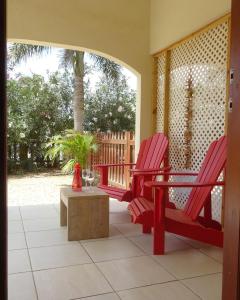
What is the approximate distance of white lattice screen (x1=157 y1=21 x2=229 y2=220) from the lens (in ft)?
11.7

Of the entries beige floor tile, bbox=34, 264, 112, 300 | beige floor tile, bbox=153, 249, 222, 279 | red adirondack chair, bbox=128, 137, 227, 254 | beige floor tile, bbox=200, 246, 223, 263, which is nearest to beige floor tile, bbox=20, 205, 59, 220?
red adirondack chair, bbox=128, 137, 227, 254

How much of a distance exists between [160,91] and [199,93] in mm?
1050

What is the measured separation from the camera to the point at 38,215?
4.02 metres

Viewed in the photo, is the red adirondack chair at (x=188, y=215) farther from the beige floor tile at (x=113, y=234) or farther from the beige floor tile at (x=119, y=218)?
the beige floor tile at (x=119, y=218)

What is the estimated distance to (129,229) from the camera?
345cm

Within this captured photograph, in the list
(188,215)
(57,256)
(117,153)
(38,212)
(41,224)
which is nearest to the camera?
(57,256)

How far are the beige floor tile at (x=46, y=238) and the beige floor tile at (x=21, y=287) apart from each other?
648 mm

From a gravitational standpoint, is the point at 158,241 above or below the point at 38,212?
above

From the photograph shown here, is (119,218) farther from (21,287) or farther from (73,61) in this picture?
(73,61)

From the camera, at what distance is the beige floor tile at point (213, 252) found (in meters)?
2.71

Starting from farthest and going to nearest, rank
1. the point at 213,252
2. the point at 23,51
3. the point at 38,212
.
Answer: the point at 23,51 < the point at 38,212 < the point at 213,252

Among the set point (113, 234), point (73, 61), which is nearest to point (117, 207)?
point (113, 234)

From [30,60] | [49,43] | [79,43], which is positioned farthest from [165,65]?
[30,60]

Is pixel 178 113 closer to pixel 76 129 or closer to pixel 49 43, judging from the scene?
pixel 49 43
